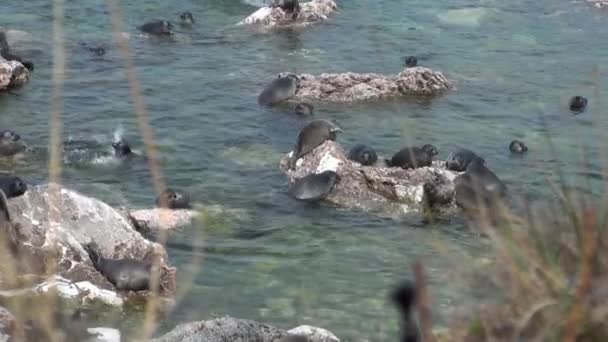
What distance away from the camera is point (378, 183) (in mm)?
14812

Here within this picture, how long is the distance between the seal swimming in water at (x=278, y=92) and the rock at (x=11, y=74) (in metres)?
3.99

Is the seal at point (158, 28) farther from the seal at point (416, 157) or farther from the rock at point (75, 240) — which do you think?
the rock at point (75, 240)

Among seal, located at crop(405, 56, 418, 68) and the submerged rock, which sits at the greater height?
the submerged rock

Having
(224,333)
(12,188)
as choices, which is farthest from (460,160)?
(224,333)

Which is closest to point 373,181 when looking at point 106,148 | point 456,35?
point 106,148

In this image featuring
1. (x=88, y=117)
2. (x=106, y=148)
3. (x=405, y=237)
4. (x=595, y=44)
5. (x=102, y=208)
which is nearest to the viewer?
(x=102, y=208)

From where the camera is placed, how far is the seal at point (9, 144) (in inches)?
608

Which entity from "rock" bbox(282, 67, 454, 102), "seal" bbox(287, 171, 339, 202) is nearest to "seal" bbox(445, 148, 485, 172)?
"seal" bbox(287, 171, 339, 202)

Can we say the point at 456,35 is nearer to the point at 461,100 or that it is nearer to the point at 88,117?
the point at 461,100

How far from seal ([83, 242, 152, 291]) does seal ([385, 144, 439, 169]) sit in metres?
4.92

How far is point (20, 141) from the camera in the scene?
51.8 ft

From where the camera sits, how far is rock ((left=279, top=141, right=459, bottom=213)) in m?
14.5

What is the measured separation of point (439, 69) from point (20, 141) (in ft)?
27.7

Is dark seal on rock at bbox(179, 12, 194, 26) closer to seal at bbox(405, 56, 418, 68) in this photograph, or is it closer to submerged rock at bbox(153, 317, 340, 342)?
seal at bbox(405, 56, 418, 68)
